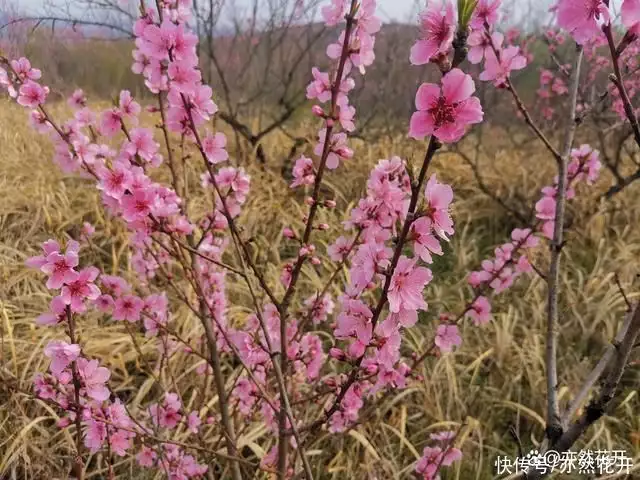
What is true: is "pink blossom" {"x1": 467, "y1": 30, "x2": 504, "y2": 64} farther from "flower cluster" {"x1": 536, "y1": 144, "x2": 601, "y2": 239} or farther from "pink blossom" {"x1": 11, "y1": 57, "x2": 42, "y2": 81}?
"pink blossom" {"x1": 11, "y1": 57, "x2": 42, "y2": 81}

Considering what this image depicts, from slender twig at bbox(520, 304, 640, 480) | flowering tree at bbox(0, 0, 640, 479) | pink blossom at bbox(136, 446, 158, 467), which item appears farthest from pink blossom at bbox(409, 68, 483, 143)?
pink blossom at bbox(136, 446, 158, 467)

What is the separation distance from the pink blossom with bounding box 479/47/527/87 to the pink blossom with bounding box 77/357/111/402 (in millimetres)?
1123

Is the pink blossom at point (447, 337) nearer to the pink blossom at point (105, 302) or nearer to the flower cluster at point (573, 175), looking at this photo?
the flower cluster at point (573, 175)

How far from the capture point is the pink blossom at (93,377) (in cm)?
130

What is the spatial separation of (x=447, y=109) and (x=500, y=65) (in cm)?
66

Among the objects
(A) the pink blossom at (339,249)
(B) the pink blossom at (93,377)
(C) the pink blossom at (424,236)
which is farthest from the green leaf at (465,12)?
(B) the pink blossom at (93,377)

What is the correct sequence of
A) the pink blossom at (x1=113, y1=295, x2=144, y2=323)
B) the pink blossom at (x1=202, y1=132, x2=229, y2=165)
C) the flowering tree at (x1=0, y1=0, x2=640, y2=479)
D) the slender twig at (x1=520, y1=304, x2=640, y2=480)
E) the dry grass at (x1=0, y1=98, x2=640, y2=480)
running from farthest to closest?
the dry grass at (x1=0, y1=98, x2=640, y2=480)
the pink blossom at (x1=113, y1=295, x2=144, y2=323)
the pink blossom at (x1=202, y1=132, x2=229, y2=165)
the slender twig at (x1=520, y1=304, x2=640, y2=480)
the flowering tree at (x1=0, y1=0, x2=640, y2=479)

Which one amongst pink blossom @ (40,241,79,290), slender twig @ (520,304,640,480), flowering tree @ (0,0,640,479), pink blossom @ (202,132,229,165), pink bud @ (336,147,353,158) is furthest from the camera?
pink blossom @ (202,132,229,165)

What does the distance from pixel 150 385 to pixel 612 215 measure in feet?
11.3

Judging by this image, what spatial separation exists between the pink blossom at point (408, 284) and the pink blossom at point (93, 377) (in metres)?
0.74

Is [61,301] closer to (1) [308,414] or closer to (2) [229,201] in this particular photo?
(2) [229,201]

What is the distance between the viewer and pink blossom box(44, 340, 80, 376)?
1.16 metres

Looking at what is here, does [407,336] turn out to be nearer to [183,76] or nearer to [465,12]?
[183,76]

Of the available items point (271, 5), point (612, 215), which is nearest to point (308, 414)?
point (612, 215)
